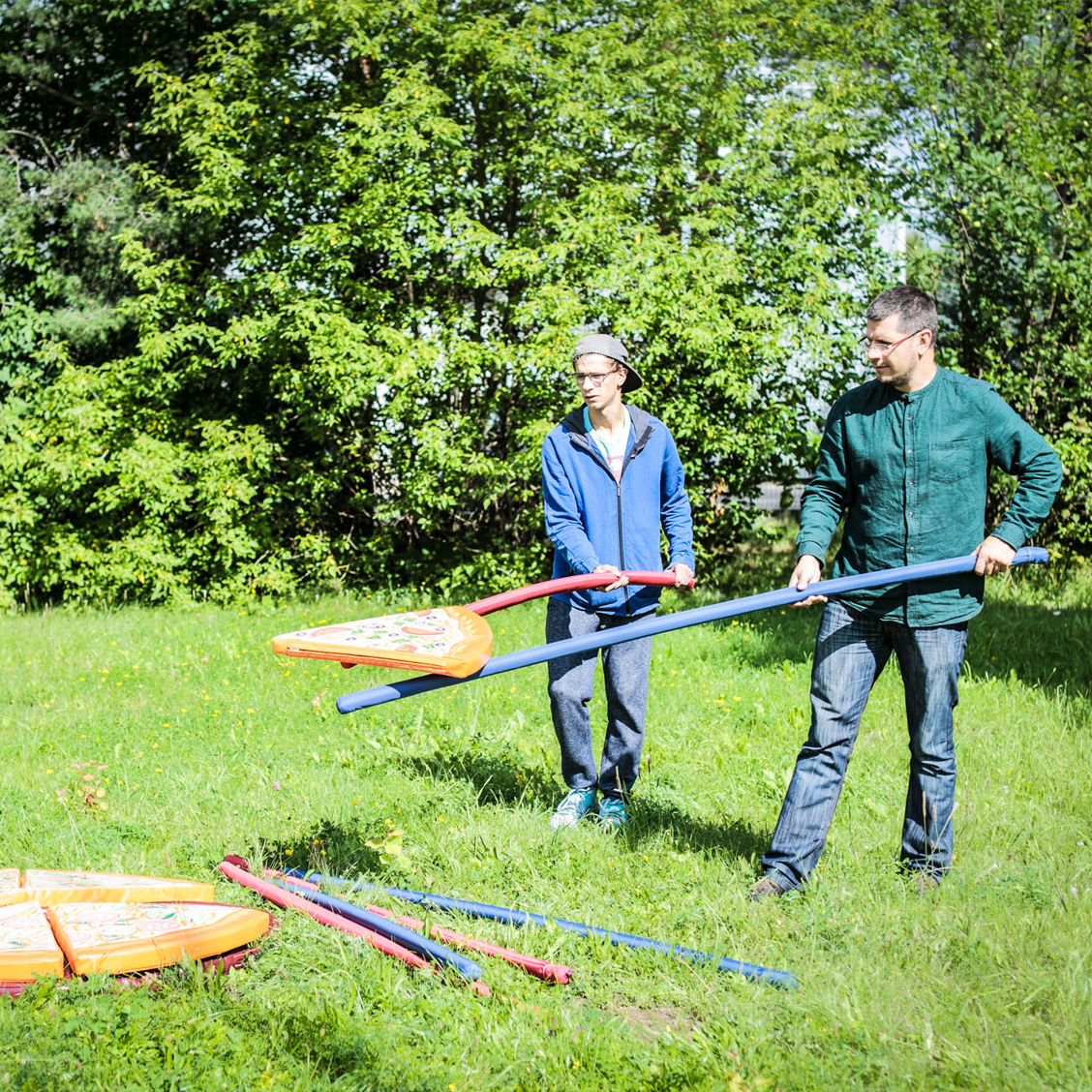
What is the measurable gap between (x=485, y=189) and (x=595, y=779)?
22.6 ft

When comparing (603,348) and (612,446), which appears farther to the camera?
(612,446)

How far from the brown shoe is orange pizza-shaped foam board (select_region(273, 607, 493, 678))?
1312 millimetres

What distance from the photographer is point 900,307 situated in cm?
336

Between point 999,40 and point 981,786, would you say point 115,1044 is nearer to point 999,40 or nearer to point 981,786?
point 981,786

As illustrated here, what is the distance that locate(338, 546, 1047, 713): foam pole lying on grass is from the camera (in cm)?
317

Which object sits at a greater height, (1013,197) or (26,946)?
(1013,197)

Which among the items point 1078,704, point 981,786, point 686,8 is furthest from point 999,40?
point 981,786

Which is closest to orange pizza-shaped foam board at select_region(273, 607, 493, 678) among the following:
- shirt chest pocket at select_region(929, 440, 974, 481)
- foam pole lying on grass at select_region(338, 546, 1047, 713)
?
foam pole lying on grass at select_region(338, 546, 1047, 713)

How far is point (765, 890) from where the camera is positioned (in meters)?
3.64

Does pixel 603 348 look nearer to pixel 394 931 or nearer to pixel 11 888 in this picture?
pixel 394 931

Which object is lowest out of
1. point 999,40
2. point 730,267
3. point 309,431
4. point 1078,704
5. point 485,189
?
point 1078,704

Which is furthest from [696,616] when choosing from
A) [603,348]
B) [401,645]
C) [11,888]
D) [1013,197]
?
[1013,197]

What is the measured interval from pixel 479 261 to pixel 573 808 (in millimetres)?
6482

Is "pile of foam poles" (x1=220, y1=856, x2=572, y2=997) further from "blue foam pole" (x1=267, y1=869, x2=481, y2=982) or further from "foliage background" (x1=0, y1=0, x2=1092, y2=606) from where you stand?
"foliage background" (x1=0, y1=0, x2=1092, y2=606)
